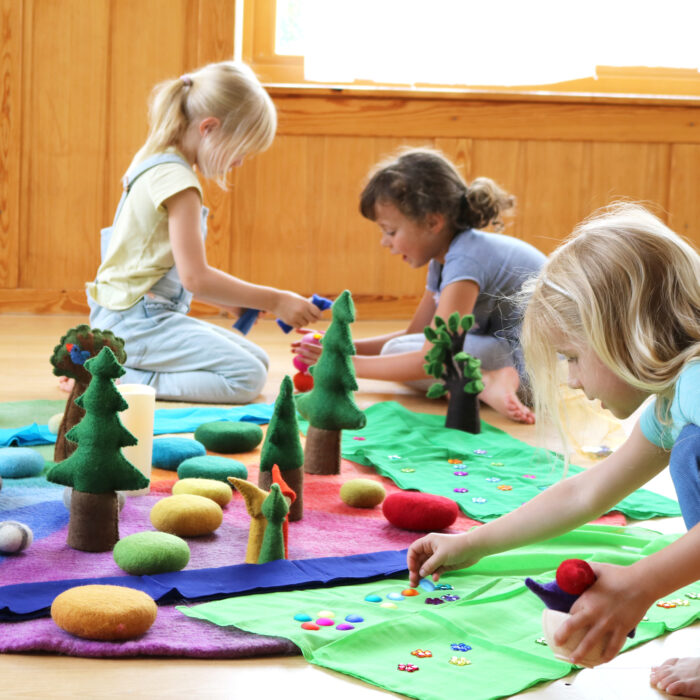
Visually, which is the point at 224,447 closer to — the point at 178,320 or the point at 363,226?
the point at 178,320

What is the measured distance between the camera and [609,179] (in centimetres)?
354

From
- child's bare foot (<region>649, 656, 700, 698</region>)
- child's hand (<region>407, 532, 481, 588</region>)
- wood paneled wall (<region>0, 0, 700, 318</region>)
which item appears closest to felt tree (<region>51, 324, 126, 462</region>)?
child's hand (<region>407, 532, 481, 588</region>)

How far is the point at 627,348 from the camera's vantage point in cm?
88

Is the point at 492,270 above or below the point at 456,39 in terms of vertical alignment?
below

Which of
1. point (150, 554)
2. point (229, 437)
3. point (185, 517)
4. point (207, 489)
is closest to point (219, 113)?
point (229, 437)

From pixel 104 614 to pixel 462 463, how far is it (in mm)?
878

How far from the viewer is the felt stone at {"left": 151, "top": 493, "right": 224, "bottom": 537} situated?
1.25 metres

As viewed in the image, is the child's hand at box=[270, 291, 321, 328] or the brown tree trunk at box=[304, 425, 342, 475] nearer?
the brown tree trunk at box=[304, 425, 342, 475]

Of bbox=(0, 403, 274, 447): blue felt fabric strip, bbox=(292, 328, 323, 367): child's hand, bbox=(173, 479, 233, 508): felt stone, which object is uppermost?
bbox=(292, 328, 323, 367): child's hand

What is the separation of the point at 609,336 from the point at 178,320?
1.52 metres

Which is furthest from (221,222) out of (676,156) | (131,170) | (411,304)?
(676,156)

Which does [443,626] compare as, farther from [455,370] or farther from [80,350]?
[455,370]

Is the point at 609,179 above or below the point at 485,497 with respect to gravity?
above

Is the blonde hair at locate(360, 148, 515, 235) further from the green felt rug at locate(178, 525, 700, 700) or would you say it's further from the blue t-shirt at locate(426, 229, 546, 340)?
the green felt rug at locate(178, 525, 700, 700)
